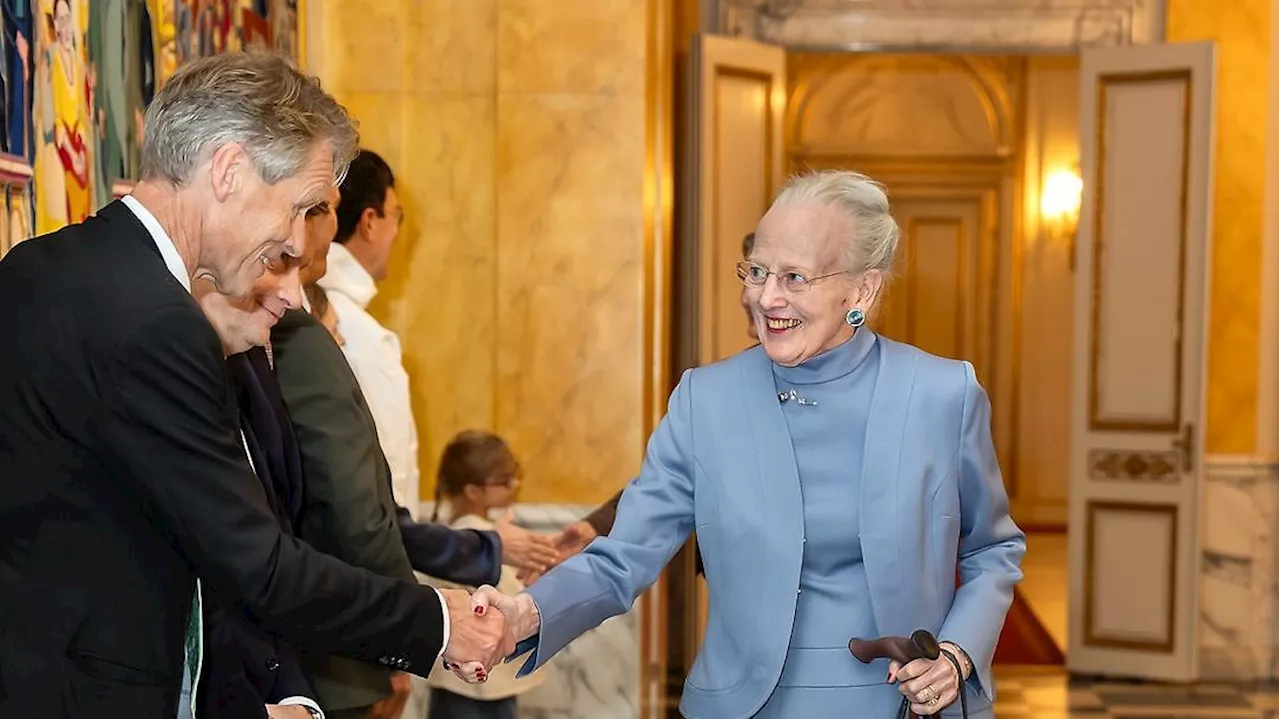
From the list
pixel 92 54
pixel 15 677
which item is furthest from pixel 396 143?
pixel 15 677

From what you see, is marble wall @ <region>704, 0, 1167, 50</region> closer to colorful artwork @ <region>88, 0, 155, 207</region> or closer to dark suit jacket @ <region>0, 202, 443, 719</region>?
colorful artwork @ <region>88, 0, 155, 207</region>

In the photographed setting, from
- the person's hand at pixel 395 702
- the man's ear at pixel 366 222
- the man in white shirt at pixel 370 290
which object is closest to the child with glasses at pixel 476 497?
the man in white shirt at pixel 370 290

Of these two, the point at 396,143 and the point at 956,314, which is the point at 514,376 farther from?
the point at 956,314

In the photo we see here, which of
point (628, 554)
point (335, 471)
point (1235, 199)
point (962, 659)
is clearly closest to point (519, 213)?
point (335, 471)

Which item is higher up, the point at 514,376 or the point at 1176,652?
the point at 514,376

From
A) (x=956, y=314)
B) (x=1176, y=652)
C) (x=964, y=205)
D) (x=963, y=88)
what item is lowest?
(x=1176, y=652)

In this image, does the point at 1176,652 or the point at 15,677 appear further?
the point at 1176,652

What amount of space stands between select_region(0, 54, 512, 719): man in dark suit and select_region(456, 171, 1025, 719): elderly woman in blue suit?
2.32 ft

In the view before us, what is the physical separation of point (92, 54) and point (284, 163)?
1204mm

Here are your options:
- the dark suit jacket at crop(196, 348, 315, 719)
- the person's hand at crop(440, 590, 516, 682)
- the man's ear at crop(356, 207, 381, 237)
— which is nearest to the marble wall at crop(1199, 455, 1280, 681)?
the man's ear at crop(356, 207, 381, 237)

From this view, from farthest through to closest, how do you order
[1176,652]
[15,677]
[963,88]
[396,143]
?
[963,88] → [1176,652] → [396,143] → [15,677]

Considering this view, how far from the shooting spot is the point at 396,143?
222 inches

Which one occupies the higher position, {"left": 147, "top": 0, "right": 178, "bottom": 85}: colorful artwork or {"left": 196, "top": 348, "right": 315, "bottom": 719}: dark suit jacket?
{"left": 147, "top": 0, "right": 178, "bottom": 85}: colorful artwork

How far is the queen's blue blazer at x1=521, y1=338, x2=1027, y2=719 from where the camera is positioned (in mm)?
2650
